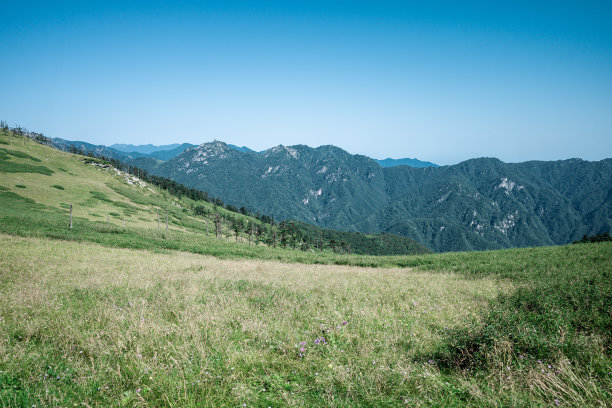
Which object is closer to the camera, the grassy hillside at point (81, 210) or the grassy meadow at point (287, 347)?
the grassy meadow at point (287, 347)

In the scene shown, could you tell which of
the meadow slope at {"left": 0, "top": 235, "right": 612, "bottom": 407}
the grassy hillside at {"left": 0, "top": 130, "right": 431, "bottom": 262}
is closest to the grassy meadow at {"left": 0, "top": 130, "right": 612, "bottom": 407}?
the meadow slope at {"left": 0, "top": 235, "right": 612, "bottom": 407}

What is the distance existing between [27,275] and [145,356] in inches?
364

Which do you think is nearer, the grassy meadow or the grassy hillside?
the grassy meadow

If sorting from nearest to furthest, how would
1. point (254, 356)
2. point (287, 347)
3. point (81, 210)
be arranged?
point (254, 356) < point (287, 347) < point (81, 210)

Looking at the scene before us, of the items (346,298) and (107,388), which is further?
(346,298)

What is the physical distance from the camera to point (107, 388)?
376cm

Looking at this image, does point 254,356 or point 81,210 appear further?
point 81,210

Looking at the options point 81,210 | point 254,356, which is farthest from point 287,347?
point 81,210

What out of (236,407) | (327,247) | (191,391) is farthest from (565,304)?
(327,247)

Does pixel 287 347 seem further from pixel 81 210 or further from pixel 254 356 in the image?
pixel 81 210

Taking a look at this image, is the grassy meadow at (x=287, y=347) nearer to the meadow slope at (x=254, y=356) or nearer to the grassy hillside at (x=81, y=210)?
the meadow slope at (x=254, y=356)

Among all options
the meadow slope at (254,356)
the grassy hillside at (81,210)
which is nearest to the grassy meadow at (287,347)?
the meadow slope at (254,356)

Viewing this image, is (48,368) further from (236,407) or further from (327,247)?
(327,247)

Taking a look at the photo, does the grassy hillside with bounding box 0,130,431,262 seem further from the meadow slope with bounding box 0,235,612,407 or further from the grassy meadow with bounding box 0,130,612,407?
the meadow slope with bounding box 0,235,612,407
